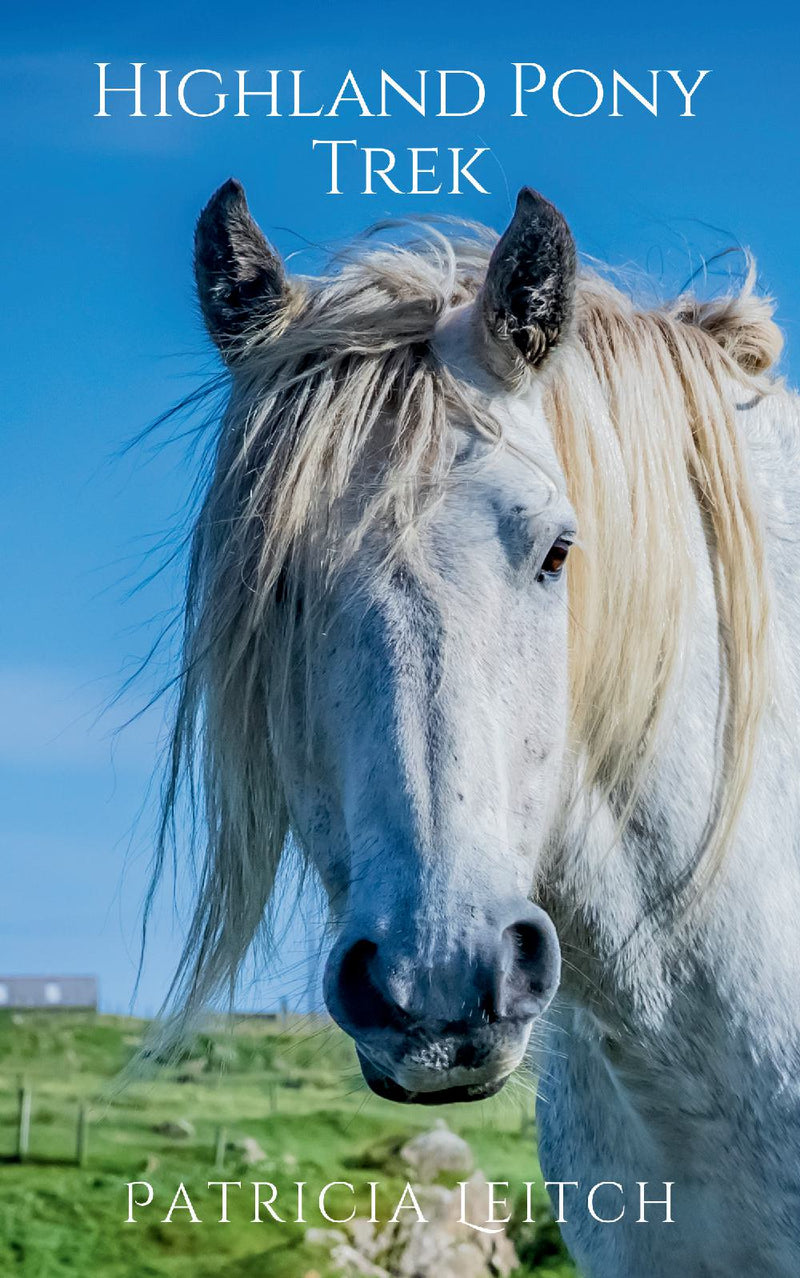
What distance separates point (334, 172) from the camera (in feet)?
15.0

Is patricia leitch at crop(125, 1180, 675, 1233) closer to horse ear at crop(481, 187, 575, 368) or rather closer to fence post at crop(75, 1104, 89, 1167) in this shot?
fence post at crop(75, 1104, 89, 1167)

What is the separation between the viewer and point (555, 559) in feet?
8.11

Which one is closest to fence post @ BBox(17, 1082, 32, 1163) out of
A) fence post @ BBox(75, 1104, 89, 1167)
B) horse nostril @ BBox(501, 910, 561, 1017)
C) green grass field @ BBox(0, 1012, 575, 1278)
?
green grass field @ BBox(0, 1012, 575, 1278)

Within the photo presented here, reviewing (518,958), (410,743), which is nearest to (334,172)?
Answer: (410,743)

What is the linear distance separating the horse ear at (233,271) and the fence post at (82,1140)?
5007 mm

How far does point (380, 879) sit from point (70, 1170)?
5.15 m

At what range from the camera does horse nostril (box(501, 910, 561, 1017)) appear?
82.7 inches

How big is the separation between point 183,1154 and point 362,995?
16.3 ft

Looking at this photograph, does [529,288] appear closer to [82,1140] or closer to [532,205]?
[532,205]

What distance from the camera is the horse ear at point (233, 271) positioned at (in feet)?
8.77

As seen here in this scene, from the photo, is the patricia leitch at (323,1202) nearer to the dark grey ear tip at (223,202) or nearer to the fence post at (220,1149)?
the fence post at (220,1149)

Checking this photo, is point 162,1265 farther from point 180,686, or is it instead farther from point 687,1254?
point 180,686

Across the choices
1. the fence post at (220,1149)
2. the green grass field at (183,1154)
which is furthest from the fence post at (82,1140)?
the fence post at (220,1149)

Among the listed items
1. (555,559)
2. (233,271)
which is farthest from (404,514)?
(233,271)
